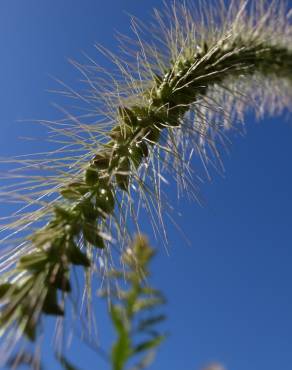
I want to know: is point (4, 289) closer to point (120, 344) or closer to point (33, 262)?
point (33, 262)

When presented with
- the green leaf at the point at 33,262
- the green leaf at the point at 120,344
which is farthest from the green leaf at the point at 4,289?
the green leaf at the point at 120,344

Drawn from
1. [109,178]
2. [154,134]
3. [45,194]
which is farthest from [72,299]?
[154,134]

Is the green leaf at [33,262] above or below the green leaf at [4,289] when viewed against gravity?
above

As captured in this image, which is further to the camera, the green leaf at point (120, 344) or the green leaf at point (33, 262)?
the green leaf at point (120, 344)

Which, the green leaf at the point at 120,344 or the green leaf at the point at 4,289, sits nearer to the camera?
the green leaf at the point at 4,289

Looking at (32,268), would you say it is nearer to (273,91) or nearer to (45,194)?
(45,194)

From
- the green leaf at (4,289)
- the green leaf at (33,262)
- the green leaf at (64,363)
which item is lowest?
the green leaf at (64,363)

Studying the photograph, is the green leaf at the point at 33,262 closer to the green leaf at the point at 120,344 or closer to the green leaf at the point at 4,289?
the green leaf at the point at 4,289

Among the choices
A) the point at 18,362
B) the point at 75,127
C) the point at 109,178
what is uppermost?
the point at 75,127

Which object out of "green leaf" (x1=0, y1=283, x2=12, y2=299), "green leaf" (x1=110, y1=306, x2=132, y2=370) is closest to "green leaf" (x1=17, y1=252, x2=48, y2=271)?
"green leaf" (x1=0, y1=283, x2=12, y2=299)

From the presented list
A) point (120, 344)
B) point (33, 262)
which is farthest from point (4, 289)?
point (120, 344)

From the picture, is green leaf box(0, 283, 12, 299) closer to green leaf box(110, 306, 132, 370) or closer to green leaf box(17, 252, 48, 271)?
green leaf box(17, 252, 48, 271)
